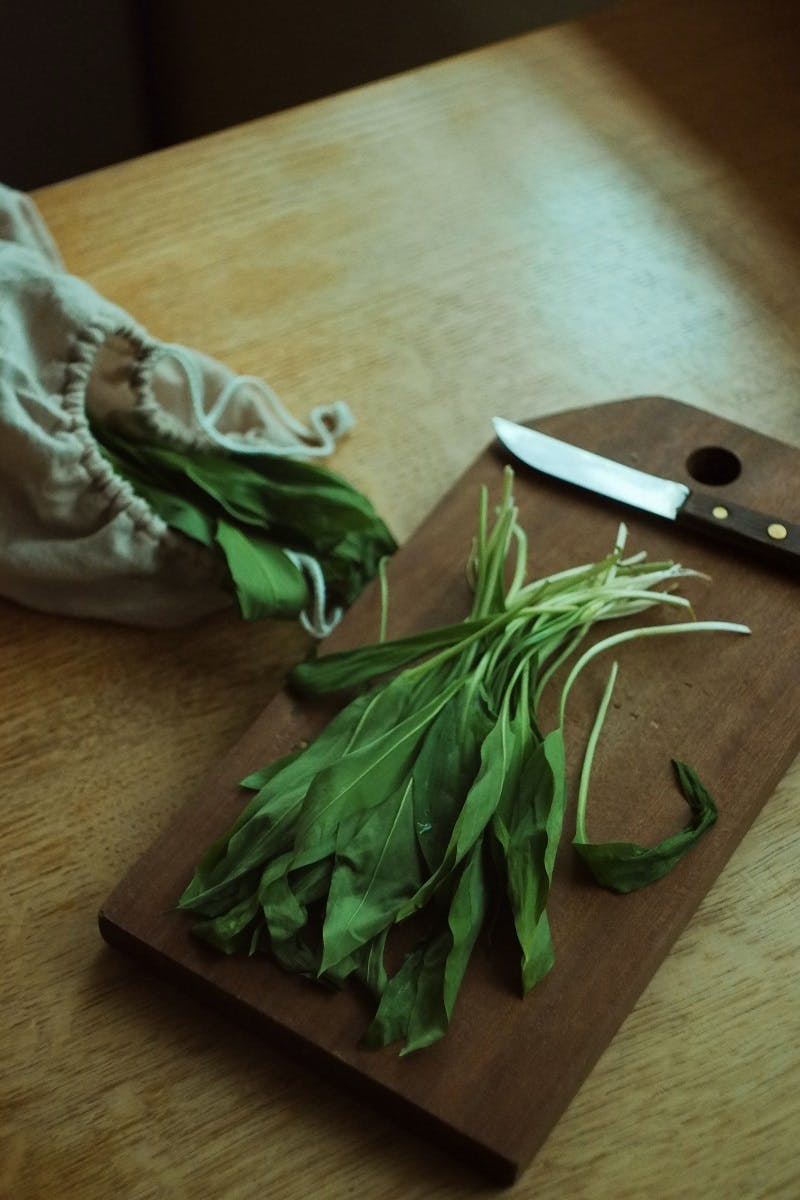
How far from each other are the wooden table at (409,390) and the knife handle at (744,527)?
151 mm

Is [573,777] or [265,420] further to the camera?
[265,420]

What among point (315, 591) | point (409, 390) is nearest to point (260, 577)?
point (315, 591)

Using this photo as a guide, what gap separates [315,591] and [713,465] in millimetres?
311

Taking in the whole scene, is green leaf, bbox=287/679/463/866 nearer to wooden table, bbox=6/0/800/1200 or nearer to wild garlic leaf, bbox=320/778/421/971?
wild garlic leaf, bbox=320/778/421/971

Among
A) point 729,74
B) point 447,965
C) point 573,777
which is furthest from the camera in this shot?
point 729,74

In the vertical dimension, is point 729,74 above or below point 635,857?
above

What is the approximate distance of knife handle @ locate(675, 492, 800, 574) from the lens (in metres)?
0.92

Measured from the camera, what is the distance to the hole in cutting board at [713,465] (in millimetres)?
998

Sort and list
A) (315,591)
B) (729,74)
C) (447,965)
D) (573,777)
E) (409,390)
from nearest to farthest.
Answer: (447,965) → (573,777) → (315,591) → (409,390) → (729,74)

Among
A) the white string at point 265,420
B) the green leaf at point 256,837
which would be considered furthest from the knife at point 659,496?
the green leaf at point 256,837

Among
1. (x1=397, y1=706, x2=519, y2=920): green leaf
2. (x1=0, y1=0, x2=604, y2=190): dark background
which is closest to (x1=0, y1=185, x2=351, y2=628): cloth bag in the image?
(x1=397, y1=706, x2=519, y2=920): green leaf

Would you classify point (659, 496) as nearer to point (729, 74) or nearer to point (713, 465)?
point (713, 465)

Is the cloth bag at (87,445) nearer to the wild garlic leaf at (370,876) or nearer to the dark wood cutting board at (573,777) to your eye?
the dark wood cutting board at (573,777)

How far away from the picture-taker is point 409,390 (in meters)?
1.11
